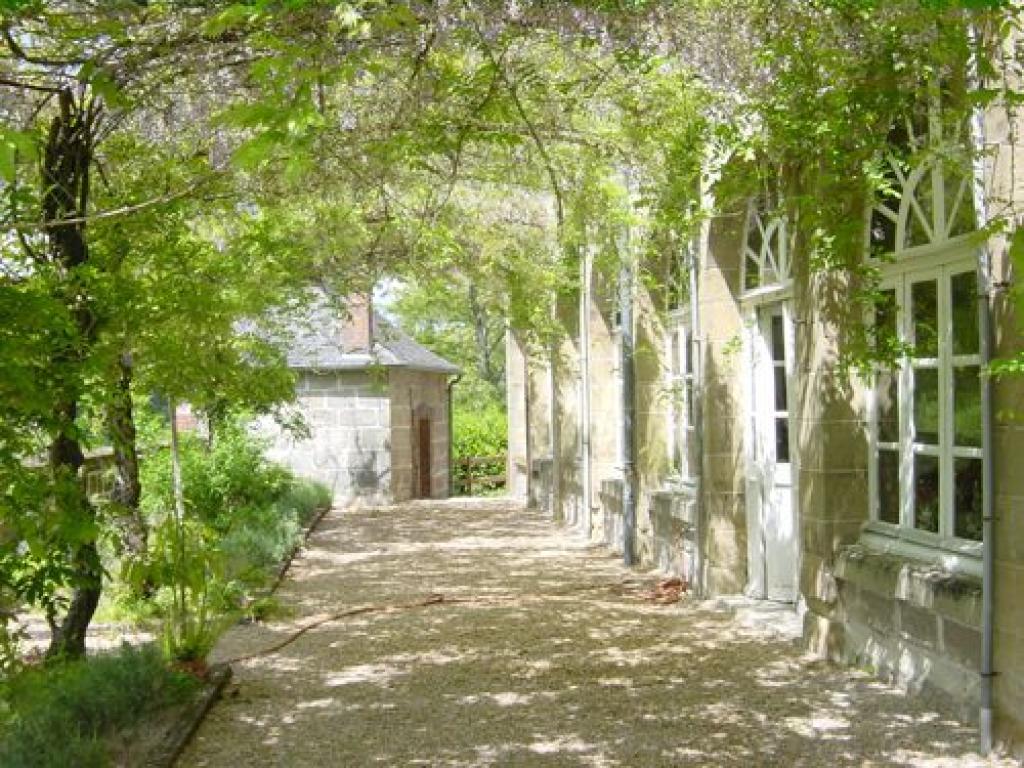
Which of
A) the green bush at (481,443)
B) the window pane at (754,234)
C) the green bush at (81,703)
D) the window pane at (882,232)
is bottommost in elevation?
the green bush at (81,703)

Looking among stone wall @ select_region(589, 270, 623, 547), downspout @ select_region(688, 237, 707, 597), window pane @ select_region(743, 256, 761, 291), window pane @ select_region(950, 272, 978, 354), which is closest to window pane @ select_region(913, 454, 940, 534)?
window pane @ select_region(950, 272, 978, 354)

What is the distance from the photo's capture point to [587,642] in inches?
315

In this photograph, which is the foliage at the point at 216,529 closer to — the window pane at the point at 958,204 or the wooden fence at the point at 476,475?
the window pane at the point at 958,204

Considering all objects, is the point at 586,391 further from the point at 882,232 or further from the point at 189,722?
the point at 189,722

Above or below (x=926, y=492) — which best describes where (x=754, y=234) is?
above

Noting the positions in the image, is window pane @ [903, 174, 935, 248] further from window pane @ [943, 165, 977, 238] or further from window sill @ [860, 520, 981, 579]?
window sill @ [860, 520, 981, 579]

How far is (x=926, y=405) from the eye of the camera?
619 cm

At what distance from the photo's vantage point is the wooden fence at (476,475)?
27766 mm

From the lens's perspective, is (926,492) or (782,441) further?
(782,441)

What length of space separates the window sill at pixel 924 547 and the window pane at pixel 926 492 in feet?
0.20

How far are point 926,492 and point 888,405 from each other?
715 mm

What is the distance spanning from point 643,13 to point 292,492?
13163 mm

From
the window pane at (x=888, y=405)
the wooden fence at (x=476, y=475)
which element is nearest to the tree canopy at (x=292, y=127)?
the window pane at (x=888, y=405)

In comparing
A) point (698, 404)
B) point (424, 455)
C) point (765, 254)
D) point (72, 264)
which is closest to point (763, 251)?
point (765, 254)
